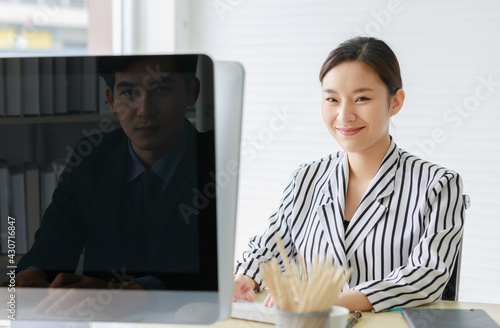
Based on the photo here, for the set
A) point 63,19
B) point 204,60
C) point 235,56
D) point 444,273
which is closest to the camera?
point 204,60

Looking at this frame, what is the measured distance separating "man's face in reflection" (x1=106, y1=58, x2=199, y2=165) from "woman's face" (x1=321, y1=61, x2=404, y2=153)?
2.93ft

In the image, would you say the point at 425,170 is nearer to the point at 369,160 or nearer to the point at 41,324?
the point at 369,160

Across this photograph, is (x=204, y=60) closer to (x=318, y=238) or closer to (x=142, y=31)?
(x=318, y=238)

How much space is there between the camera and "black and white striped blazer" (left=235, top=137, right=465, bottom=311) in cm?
157

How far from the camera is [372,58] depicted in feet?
5.71

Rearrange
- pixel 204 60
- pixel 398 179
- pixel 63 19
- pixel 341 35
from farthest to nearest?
1. pixel 341 35
2. pixel 63 19
3. pixel 398 179
4. pixel 204 60

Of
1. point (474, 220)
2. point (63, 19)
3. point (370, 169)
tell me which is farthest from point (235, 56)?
point (370, 169)

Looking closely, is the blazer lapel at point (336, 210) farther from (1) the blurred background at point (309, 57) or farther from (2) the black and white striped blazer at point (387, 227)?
(1) the blurred background at point (309, 57)

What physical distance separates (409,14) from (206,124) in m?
2.36

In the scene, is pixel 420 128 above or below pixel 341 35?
below

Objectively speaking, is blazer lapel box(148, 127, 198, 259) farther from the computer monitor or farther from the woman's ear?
the woman's ear

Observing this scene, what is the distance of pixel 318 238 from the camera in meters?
1.77

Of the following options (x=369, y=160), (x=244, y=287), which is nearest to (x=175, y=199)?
(x=244, y=287)

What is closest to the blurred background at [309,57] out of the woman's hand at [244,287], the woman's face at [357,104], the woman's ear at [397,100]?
the woman's ear at [397,100]
